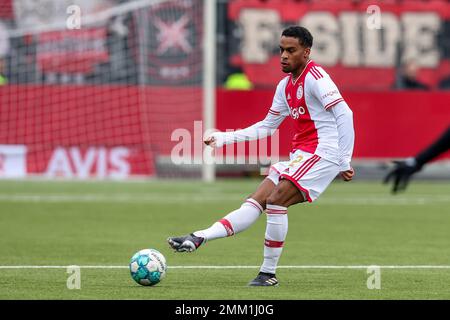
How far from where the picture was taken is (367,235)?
15.3 meters

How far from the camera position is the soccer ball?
32.3 ft

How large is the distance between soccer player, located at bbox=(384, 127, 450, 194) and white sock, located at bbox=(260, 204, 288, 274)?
117cm

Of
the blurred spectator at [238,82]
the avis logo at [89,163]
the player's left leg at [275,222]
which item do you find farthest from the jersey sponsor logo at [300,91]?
the blurred spectator at [238,82]

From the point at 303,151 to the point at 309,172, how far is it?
215 millimetres

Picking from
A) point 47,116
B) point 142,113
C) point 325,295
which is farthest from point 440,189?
point 325,295

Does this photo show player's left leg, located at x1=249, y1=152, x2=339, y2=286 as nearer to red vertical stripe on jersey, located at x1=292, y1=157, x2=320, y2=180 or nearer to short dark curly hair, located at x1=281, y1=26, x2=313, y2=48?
red vertical stripe on jersey, located at x1=292, y1=157, x2=320, y2=180

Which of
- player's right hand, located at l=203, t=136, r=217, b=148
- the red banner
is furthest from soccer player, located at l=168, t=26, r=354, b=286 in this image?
the red banner

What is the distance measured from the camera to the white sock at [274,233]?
10156 mm

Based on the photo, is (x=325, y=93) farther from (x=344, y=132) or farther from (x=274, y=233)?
(x=274, y=233)

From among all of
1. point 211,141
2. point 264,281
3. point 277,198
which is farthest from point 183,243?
point 211,141

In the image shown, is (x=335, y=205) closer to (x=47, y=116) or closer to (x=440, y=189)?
(x=440, y=189)

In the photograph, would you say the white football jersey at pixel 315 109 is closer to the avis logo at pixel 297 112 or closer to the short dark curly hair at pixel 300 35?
the avis logo at pixel 297 112

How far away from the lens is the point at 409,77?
1074 inches

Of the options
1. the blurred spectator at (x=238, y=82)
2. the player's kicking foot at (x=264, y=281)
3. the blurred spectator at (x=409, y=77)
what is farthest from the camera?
the blurred spectator at (x=409, y=77)
